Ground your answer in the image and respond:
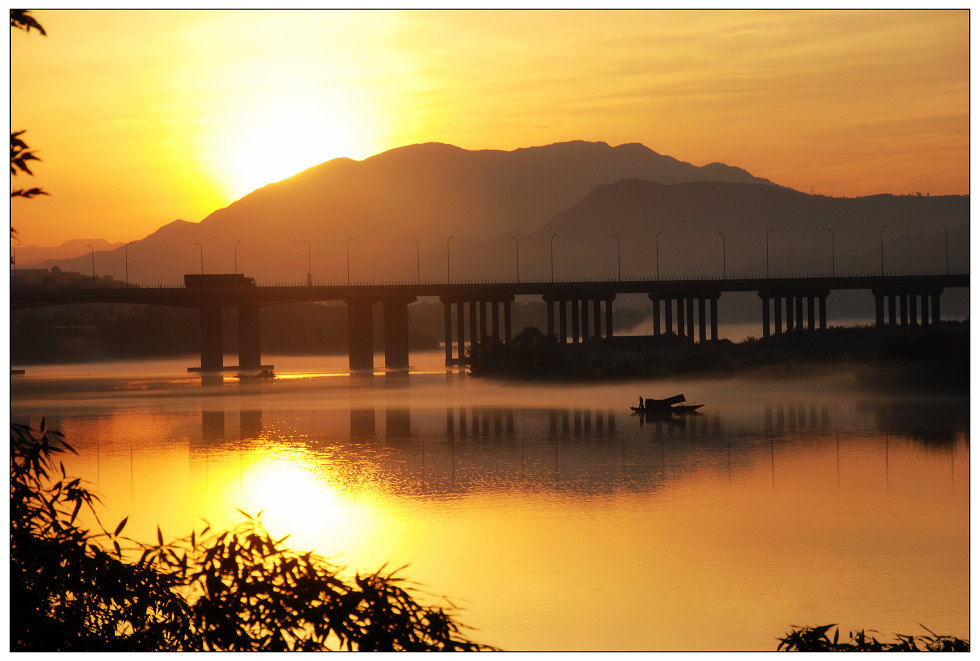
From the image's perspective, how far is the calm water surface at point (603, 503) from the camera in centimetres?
2675

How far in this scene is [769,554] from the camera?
32.3m

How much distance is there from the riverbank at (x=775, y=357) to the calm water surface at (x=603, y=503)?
40.4 feet

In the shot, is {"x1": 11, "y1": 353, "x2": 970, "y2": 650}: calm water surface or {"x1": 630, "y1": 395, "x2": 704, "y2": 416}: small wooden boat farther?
{"x1": 630, "y1": 395, "x2": 704, "y2": 416}: small wooden boat

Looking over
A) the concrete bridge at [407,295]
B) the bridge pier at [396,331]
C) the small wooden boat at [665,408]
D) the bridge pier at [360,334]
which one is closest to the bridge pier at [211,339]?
the concrete bridge at [407,295]

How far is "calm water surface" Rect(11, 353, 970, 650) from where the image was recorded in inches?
1053

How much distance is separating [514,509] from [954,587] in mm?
15380

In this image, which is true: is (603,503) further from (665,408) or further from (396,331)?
(396,331)

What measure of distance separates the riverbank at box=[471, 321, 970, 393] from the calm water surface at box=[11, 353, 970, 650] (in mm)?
12322

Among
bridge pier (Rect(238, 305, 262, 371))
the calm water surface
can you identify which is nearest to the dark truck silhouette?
bridge pier (Rect(238, 305, 262, 371))

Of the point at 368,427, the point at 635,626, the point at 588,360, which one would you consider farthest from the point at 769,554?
the point at 588,360

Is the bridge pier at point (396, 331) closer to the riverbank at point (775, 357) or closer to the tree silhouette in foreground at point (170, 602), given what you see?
the riverbank at point (775, 357)

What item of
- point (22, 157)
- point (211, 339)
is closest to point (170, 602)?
point (22, 157)

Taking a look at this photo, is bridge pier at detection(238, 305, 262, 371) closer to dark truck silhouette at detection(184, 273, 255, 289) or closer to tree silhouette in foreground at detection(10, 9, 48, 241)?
dark truck silhouette at detection(184, 273, 255, 289)

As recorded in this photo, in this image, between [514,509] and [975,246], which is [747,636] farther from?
[514,509]
